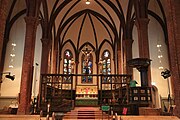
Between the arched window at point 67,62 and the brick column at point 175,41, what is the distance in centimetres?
1659

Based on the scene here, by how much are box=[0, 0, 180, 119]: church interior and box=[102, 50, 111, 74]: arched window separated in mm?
116

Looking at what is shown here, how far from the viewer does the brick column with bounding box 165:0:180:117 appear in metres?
7.96

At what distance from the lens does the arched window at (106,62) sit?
78.9ft

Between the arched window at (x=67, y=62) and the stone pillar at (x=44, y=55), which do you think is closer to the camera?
the stone pillar at (x=44, y=55)

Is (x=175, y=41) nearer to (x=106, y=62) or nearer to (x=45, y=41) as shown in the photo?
(x=45, y=41)

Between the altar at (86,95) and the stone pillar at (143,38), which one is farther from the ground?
the stone pillar at (143,38)

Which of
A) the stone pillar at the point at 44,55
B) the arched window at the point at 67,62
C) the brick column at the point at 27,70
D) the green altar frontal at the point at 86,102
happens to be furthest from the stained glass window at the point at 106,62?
the brick column at the point at 27,70

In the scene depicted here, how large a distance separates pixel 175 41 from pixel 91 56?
55.0 feet

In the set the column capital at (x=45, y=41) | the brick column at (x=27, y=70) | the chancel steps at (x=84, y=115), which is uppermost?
the column capital at (x=45, y=41)

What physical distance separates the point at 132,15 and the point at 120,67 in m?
5.52

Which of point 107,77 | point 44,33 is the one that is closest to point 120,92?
point 107,77

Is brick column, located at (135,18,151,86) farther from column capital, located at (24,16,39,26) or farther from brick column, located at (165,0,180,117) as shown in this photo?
column capital, located at (24,16,39,26)

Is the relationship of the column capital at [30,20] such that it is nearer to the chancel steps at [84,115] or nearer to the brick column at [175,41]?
the chancel steps at [84,115]

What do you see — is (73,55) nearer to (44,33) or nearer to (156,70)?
(44,33)
